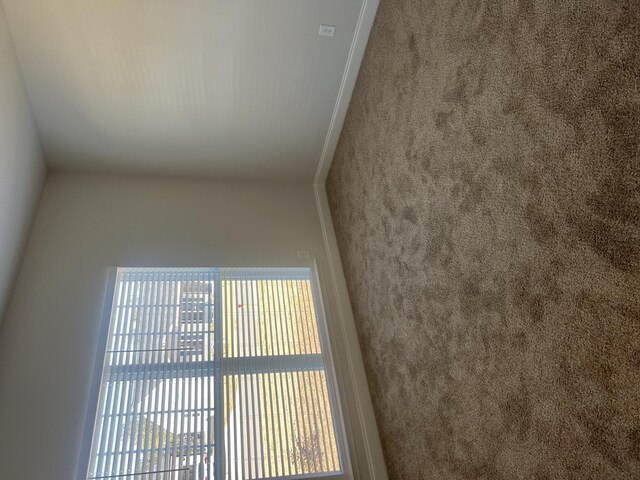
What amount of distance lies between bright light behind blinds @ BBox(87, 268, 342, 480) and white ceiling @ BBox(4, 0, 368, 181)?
43.7 inches

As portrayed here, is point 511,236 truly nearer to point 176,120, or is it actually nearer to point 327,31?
point 327,31

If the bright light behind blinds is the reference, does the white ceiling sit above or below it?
above

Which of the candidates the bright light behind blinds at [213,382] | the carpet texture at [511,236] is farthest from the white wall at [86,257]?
the carpet texture at [511,236]

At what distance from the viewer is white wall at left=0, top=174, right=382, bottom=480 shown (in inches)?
98.7

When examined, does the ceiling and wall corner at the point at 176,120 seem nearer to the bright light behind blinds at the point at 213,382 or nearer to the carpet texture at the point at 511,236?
the bright light behind blinds at the point at 213,382

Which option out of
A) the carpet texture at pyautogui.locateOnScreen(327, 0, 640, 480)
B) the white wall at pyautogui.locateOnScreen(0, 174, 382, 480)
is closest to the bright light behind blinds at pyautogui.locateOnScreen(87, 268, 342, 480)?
the white wall at pyautogui.locateOnScreen(0, 174, 382, 480)

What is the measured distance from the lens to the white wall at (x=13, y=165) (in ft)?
8.16

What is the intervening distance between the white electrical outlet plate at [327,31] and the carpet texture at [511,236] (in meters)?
0.35

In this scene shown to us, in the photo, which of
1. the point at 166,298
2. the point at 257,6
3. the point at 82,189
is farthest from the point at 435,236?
the point at 82,189

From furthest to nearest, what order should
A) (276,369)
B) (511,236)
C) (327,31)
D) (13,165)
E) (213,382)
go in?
(276,369) < (213,382) < (13,165) < (327,31) < (511,236)

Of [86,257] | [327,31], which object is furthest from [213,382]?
[327,31]

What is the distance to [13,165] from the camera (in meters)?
2.73

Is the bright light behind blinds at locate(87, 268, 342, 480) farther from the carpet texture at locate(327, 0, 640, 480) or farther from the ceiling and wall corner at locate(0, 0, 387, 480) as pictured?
the carpet texture at locate(327, 0, 640, 480)

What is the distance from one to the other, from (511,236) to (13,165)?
3.19m
